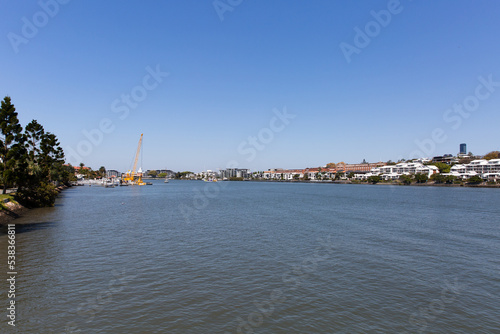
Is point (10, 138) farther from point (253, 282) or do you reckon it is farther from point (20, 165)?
point (253, 282)

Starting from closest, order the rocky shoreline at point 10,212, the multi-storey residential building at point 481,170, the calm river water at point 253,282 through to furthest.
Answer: the calm river water at point 253,282, the rocky shoreline at point 10,212, the multi-storey residential building at point 481,170

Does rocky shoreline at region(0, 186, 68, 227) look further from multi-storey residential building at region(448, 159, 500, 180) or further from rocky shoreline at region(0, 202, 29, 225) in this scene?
multi-storey residential building at region(448, 159, 500, 180)

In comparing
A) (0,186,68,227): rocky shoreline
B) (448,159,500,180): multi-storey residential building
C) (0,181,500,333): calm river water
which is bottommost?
(0,181,500,333): calm river water

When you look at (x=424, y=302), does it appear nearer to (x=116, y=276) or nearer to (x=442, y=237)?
(x=116, y=276)

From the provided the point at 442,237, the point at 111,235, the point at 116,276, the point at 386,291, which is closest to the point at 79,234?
the point at 111,235

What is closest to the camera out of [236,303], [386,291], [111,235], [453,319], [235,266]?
[453,319]

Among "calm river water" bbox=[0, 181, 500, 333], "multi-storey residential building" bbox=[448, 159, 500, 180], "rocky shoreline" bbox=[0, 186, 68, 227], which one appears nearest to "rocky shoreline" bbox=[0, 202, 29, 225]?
"rocky shoreline" bbox=[0, 186, 68, 227]

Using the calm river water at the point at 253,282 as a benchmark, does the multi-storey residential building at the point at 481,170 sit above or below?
above

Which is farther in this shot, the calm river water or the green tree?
the green tree

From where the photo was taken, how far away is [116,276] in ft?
50.2

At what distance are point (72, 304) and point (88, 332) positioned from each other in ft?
8.96

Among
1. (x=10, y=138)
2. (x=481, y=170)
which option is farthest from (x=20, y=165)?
→ (x=481, y=170)

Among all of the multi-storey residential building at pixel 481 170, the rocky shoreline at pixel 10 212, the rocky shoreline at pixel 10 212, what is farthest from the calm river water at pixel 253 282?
the multi-storey residential building at pixel 481 170

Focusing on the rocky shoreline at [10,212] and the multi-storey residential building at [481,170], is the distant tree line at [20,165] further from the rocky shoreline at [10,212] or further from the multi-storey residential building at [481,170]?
the multi-storey residential building at [481,170]
